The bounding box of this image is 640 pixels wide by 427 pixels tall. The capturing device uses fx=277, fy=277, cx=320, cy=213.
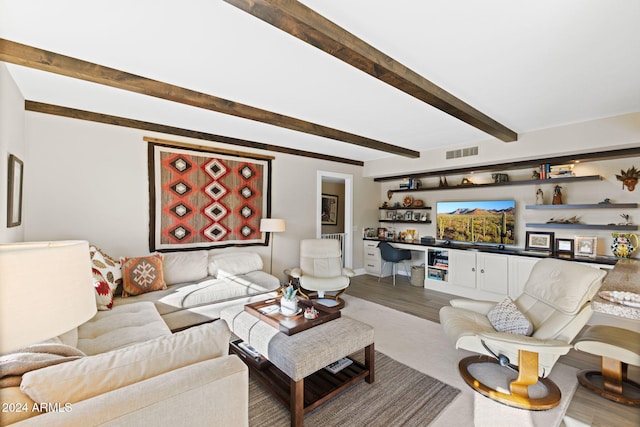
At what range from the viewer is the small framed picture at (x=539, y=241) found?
13.3ft

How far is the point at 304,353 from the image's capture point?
5.99 feet

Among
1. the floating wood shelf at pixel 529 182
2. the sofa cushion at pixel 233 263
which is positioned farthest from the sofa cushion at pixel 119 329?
the floating wood shelf at pixel 529 182

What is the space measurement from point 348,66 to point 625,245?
4.07 meters

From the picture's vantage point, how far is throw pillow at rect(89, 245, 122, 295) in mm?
2729

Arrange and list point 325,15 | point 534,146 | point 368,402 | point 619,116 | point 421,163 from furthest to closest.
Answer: point 421,163, point 534,146, point 619,116, point 368,402, point 325,15

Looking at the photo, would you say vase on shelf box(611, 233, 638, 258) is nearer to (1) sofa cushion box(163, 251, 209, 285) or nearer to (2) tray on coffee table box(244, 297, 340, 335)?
(2) tray on coffee table box(244, 297, 340, 335)

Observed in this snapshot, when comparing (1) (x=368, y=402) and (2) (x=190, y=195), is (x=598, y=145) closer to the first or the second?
(1) (x=368, y=402)

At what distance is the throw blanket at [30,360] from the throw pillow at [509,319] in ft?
9.15

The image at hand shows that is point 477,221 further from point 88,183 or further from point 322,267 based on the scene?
point 88,183

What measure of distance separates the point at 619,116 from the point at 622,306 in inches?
116

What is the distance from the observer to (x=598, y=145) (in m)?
3.20

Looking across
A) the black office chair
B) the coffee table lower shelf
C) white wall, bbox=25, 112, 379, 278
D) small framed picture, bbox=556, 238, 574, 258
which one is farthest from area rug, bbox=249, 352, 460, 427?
small framed picture, bbox=556, 238, 574, 258

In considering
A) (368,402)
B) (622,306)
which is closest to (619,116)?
(622,306)

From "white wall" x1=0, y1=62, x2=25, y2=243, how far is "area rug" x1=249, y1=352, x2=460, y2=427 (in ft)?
7.57
